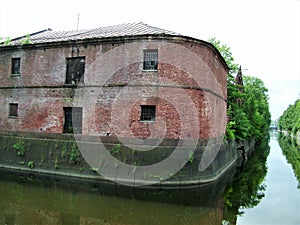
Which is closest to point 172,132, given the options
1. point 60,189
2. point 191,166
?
point 191,166

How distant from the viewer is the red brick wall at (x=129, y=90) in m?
14.2

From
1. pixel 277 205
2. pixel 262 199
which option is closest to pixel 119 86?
pixel 262 199

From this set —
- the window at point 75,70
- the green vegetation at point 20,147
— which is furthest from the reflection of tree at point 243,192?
the green vegetation at point 20,147

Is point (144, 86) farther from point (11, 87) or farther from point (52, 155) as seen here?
point (11, 87)

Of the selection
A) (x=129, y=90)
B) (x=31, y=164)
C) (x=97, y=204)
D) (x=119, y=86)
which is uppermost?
(x=119, y=86)

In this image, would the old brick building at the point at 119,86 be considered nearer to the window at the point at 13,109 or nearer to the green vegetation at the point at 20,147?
the window at the point at 13,109

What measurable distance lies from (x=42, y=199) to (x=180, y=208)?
5572 millimetres

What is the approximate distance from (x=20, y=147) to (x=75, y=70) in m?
5.47

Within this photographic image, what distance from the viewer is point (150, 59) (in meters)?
14.6

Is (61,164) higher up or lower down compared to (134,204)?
higher up

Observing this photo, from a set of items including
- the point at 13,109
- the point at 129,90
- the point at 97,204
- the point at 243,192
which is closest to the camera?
the point at 97,204

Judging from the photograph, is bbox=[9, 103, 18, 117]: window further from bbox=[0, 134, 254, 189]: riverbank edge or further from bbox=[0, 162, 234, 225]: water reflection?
bbox=[0, 162, 234, 225]: water reflection

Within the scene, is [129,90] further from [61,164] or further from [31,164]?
[31,164]

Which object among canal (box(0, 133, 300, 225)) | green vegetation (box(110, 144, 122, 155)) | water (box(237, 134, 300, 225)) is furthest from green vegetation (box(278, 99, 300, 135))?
green vegetation (box(110, 144, 122, 155))
